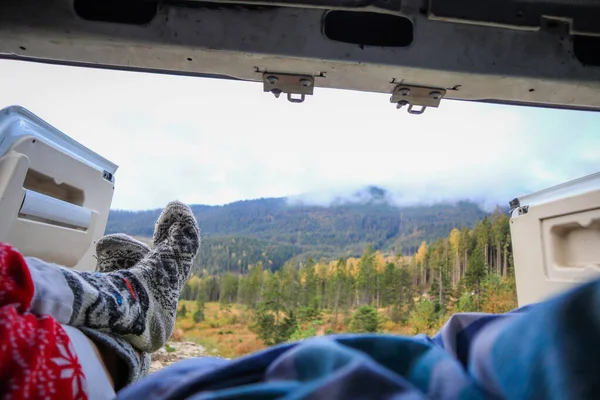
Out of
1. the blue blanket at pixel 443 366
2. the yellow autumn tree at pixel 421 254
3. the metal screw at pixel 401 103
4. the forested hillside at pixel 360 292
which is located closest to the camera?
the blue blanket at pixel 443 366

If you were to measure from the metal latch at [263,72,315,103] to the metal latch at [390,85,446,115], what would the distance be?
24cm

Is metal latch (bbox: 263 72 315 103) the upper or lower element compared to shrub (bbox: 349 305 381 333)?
upper

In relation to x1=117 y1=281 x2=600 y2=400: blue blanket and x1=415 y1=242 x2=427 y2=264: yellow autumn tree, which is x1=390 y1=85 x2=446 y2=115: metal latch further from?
x1=415 y1=242 x2=427 y2=264: yellow autumn tree

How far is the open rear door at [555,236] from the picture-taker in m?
1.19

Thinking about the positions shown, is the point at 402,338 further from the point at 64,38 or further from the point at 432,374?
the point at 64,38

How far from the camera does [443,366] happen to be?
1.16ft

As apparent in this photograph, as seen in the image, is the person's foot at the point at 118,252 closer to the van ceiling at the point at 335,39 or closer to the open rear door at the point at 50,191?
the open rear door at the point at 50,191

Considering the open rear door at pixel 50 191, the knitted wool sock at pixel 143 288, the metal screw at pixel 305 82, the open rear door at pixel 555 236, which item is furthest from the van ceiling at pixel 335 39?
the knitted wool sock at pixel 143 288

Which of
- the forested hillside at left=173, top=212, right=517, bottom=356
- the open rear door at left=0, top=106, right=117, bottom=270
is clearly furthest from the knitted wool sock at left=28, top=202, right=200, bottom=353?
the forested hillside at left=173, top=212, right=517, bottom=356

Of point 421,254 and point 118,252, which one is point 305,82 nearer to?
point 118,252

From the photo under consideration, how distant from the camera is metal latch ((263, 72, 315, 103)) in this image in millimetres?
1060

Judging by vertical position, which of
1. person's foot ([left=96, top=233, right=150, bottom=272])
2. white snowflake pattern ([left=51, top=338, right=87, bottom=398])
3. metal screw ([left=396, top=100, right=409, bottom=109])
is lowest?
white snowflake pattern ([left=51, top=338, right=87, bottom=398])

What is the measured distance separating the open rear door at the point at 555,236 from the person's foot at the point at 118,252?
1324mm

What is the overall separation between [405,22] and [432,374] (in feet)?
3.14
